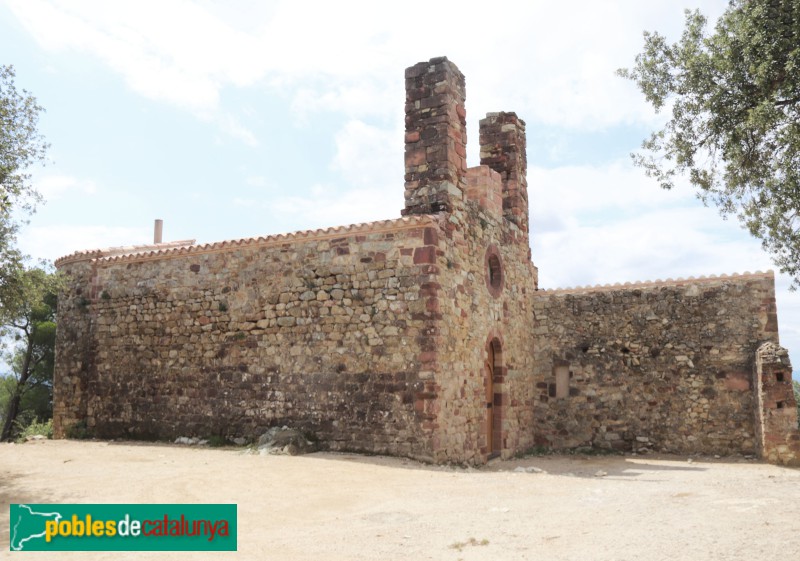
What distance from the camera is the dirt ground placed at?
5.40m

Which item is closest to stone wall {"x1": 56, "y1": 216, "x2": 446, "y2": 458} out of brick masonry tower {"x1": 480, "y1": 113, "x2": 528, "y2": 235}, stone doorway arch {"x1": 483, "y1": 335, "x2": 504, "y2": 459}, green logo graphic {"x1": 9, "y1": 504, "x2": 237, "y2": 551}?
stone doorway arch {"x1": 483, "y1": 335, "x2": 504, "y2": 459}

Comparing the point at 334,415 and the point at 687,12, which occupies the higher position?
the point at 687,12

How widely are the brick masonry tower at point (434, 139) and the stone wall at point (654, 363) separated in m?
4.63

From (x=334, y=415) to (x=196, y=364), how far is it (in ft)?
10.9

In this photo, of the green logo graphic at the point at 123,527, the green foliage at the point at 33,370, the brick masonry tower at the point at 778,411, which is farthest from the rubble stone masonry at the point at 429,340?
the green foliage at the point at 33,370

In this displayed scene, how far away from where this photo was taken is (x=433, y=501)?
24.1 ft

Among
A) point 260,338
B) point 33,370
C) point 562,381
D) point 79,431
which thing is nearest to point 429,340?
point 260,338

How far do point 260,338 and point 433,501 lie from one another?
5.49m

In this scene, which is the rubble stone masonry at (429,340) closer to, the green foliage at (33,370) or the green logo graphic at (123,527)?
the green logo graphic at (123,527)

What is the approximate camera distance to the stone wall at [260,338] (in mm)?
10406

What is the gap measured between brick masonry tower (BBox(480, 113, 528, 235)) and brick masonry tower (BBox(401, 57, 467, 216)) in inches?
108

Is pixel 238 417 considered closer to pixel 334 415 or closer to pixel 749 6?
pixel 334 415

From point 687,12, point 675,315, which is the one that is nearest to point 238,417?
point 675,315

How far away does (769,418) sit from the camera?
11547mm
